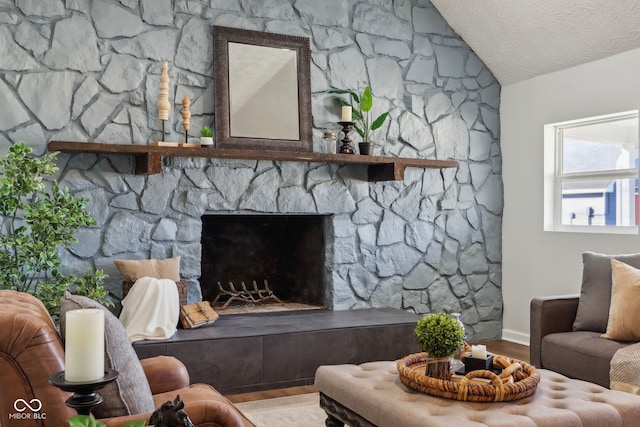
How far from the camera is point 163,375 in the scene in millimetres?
2547

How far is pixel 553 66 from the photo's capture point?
5145 millimetres

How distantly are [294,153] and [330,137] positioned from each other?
0.40m

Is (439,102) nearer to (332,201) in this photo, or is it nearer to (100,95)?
(332,201)

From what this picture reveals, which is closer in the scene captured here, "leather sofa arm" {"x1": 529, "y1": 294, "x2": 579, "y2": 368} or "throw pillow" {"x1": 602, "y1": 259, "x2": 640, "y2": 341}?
"throw pillow" {"x1": 602, "y1": 259, "x2": 640, "y2": 341}

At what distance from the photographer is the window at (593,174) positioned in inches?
186

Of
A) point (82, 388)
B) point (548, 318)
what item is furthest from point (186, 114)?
point (82, 388)

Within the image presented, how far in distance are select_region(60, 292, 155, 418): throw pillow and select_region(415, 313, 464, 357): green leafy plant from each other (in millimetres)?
1136

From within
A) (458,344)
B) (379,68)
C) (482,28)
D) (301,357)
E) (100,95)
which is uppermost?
(482,28)

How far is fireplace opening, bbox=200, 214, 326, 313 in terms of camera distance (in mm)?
5141

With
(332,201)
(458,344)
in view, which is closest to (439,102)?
(332,201)

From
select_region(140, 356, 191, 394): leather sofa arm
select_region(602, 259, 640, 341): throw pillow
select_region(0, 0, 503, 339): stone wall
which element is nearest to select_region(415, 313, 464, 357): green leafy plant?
select_region(140, 356, 191, 394): leather sofa arm

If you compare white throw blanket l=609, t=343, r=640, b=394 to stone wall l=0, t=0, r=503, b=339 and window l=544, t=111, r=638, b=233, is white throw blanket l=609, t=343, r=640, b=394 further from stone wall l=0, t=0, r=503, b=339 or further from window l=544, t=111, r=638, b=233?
stone wall l=0, t=0, r=503, b=339

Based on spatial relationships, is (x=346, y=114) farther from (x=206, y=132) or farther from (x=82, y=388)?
(x=82, y=388)

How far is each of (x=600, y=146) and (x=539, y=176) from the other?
54cm
